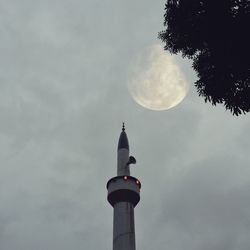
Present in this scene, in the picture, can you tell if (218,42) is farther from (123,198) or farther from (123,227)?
(123,198)

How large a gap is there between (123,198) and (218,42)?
32.8 meters

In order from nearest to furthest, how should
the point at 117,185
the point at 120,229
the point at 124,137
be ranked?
the point at 120,229
the point at 117,185
the point at 124,137

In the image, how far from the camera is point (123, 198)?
51.5 m

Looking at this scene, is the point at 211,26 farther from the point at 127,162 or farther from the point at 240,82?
the point at 127,162

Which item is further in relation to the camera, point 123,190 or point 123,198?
point 123,190

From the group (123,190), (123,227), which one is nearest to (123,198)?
(123,190)

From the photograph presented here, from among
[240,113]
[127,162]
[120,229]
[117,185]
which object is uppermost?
[127,162]

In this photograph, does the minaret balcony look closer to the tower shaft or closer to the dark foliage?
the tower shaft

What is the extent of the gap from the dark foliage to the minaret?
29.1m

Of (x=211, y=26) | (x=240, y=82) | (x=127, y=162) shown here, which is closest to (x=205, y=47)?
(x=211, y=26)

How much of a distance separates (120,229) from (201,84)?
29591 mm

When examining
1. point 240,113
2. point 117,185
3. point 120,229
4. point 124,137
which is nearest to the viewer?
point 240,113

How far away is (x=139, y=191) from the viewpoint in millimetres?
54062

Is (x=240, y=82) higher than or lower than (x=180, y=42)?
lower
